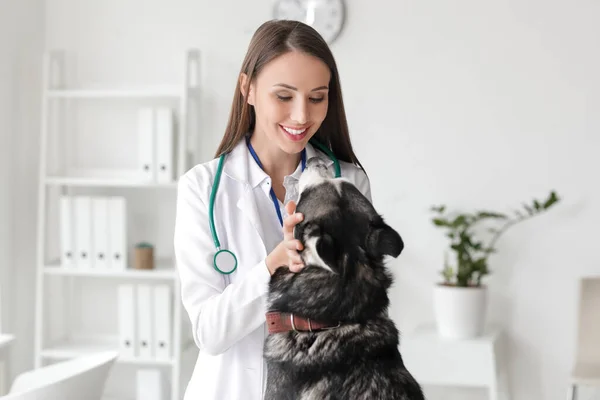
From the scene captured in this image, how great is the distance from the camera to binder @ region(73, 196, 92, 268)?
13.3 feet

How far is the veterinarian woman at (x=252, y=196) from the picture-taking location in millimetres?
1364

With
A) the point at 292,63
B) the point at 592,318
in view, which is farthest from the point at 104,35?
the point at 292,63

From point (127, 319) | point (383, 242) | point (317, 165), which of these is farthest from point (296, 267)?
point (127, 319)

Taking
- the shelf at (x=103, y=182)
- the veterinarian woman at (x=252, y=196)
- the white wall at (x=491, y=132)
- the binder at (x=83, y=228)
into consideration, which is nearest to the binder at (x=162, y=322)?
the binder at (x=83, y=228)

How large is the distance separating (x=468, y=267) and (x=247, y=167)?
8.03 feet

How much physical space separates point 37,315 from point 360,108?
2020mm

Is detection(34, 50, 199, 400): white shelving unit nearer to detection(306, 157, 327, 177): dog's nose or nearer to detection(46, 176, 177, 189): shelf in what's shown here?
detection(46, 176, 177, 189): shelf

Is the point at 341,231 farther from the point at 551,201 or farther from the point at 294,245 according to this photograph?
the point at 551,201

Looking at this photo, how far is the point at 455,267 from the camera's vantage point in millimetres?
4051

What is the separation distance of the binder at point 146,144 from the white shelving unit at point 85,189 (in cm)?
5

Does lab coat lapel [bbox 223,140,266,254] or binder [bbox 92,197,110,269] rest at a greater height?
lab coat lapel [bbox 223,140,266,254]

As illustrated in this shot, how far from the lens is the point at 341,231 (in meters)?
1.31

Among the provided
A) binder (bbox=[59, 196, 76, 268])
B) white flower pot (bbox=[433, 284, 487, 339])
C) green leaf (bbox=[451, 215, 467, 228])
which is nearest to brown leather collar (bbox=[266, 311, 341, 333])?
white flower pot (bbox=[433, 284, 487, 339])

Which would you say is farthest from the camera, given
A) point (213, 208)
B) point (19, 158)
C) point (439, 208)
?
point (19, 158)
